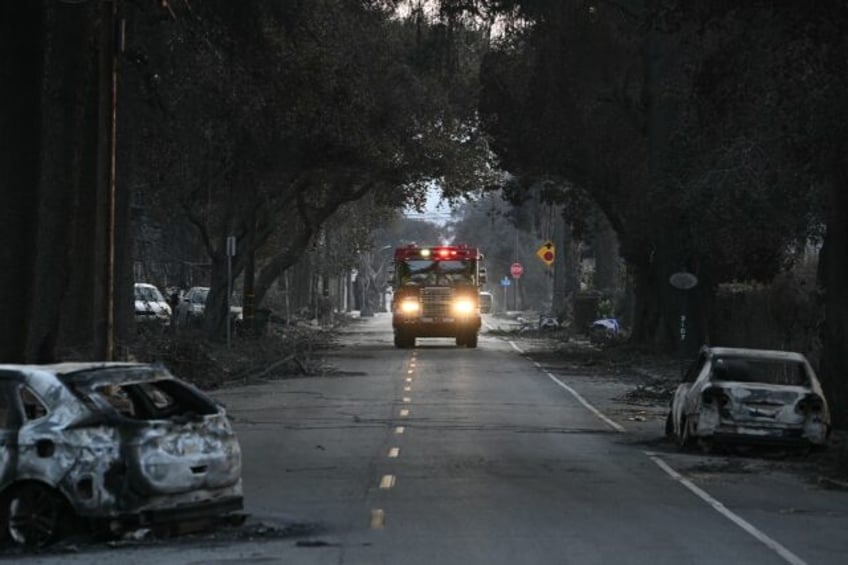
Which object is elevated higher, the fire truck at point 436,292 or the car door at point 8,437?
the fire truck at point 436,292

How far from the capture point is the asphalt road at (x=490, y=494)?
41.6ft

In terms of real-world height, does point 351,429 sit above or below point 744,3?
below

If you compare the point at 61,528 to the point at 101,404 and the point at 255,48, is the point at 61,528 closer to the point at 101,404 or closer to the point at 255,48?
the point at 101,404

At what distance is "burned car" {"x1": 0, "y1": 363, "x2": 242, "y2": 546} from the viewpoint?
41.2ft

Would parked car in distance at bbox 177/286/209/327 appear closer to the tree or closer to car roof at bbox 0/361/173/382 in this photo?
the tree

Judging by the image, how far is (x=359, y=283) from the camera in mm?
143250

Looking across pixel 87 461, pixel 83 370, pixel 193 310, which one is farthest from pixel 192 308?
pixel 87 461

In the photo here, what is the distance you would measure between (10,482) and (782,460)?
1171cm

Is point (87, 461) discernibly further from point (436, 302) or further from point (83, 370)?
point (436, 302)

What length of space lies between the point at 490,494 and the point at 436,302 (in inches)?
1490

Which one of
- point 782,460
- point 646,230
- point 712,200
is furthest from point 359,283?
point 782,460

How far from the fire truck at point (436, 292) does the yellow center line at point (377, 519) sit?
39279 millimetres

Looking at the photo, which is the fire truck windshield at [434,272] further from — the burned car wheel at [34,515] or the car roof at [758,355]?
the burned car wheel at [34,515]

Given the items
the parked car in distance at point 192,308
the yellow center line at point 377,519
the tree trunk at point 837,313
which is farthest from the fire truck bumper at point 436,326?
the yellow center line at point 377,519
